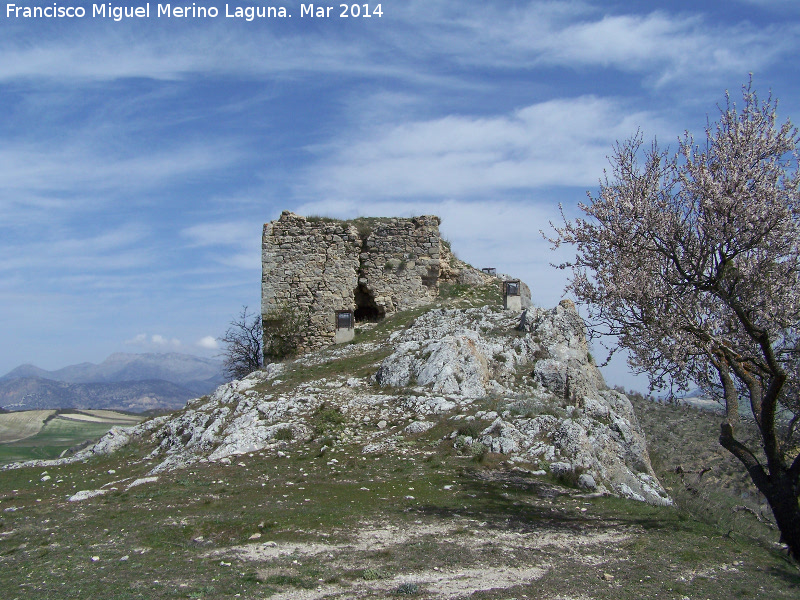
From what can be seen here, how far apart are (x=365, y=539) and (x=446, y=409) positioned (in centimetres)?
639

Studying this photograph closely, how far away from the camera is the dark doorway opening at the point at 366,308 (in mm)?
23172

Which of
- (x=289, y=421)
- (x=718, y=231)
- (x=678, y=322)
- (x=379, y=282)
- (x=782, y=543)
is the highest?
(x=379, y=282)

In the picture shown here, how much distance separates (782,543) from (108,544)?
31.0ft

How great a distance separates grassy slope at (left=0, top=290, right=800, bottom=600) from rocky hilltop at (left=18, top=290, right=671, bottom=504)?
78 cm

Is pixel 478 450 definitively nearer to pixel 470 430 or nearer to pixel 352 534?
pixel 470 430

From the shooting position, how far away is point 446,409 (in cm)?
1394

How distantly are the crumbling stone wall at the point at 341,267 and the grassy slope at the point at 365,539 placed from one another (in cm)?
1068

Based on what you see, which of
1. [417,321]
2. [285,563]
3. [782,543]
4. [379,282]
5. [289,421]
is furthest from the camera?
[379,282]

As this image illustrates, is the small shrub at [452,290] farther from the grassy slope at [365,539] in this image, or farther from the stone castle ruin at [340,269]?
the grassy slope at [365,539]

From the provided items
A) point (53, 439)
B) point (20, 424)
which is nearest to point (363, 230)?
point (53, 439)

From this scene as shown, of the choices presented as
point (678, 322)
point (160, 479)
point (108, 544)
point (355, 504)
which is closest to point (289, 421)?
point (160, 479)

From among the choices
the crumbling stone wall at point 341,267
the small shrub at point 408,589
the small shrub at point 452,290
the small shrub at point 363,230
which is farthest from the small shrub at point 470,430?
the small shrub at point 363,230

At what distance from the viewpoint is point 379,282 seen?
22.9 meters

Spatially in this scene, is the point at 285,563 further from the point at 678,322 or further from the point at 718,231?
the point at 718,231
